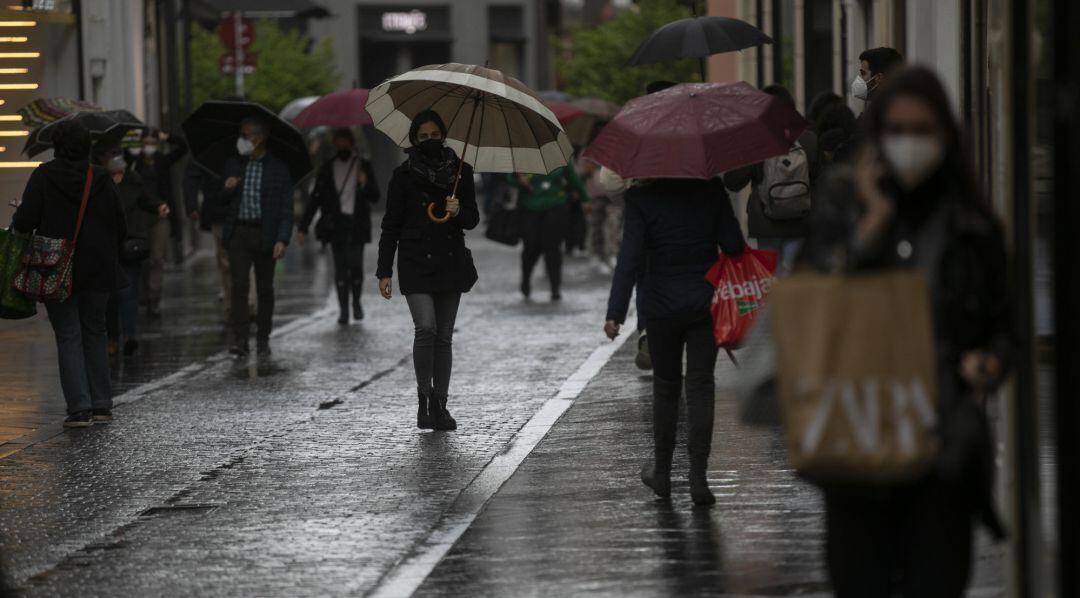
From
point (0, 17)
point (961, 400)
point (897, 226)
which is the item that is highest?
point (0, 17)

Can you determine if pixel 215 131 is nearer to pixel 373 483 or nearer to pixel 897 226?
pixel 373 483

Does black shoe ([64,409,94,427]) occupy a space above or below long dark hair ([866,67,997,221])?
below

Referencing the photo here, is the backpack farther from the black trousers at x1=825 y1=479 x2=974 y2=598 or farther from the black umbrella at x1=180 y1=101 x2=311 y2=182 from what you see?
the black trousers at x1=825 y1=479 x2=974 y2=598

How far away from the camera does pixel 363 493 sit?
8961 mm

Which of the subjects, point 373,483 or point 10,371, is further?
point 10,371

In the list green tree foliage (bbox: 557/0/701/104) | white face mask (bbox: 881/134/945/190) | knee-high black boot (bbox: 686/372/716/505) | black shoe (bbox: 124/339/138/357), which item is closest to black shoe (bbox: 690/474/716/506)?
knee-high black boot (bbox: 686/372/716/505)

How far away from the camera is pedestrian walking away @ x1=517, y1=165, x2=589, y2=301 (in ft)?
67.8

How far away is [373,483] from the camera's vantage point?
9.23m

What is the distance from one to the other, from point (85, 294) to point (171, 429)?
95 centimetres

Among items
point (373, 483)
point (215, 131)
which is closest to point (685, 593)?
point (373, 483)

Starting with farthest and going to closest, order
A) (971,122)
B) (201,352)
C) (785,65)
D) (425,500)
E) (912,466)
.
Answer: (785,65)
(201,352)
(971,122)
(425,500)
(912,466)

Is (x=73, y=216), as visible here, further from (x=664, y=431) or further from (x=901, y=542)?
(x=901, y=542)

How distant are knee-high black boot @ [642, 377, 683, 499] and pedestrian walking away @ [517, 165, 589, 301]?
477 inches

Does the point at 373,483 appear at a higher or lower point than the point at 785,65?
lower
